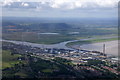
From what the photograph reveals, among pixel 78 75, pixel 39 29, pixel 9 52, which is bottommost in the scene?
pixel 78 75

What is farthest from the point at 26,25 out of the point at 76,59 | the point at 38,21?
the point at 76,59

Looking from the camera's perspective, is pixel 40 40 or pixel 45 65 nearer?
pixel 45 65

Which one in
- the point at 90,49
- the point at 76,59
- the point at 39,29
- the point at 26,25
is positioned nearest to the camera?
the point at 76,59

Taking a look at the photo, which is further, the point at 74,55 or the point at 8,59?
the point at 74,55

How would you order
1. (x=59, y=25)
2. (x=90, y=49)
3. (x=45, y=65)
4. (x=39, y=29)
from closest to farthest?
1. (x=45, y=65)
2. (x=90, y=49)
3. (x=39, y=29)
4. (x=59, y=25)

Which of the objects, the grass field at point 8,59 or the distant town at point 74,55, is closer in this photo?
the grass field at point 8,59

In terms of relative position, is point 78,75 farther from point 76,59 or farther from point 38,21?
point 38,21

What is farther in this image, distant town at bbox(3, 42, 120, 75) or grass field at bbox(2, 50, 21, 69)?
distant town at bbox(3, 42, 120, 75)

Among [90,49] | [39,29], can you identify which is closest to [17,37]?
[39,29]

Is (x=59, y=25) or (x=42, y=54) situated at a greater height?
(x=59, y=25)

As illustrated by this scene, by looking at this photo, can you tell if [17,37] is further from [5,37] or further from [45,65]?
[45,65]
